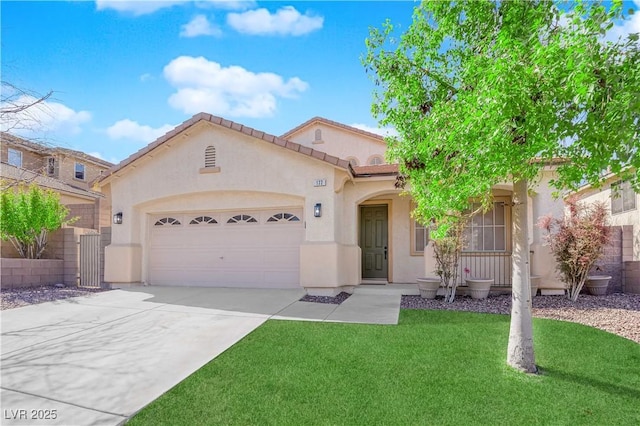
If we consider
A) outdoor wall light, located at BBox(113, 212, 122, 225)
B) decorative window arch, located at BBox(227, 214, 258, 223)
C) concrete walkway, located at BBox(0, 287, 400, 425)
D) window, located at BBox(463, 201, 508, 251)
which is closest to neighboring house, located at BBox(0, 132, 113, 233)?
outdoor wall light, located at BBox(113, 212, 122, 225)

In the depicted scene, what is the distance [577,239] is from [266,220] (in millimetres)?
8411

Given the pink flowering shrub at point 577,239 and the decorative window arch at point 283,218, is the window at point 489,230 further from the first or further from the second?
the decorative window arch at point 283,218

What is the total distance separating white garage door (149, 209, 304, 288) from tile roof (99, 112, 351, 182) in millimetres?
1913

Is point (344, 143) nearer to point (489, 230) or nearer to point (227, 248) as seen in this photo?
point (489, 230)

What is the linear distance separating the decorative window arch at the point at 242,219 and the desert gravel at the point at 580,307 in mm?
5135

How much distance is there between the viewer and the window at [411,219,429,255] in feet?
40.3

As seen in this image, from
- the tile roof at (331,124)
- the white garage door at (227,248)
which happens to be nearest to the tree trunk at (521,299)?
the white garage door at (227,248)

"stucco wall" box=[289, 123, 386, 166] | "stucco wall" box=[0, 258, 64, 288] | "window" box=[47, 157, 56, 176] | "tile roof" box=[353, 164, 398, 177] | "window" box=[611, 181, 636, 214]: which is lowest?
"stucco wall" box=[0, 258, 64, 288]

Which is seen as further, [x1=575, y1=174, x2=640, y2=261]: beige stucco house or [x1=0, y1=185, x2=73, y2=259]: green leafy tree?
[x1=0, y1=185, x2=73, y2=259]: green leafy tree

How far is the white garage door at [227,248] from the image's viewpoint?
11.1 metres

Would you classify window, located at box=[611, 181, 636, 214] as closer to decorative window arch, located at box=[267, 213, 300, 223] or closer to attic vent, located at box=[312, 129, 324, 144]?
decorative window arch, located at box=[267, 213, 300, 223]

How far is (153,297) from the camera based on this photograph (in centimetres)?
986

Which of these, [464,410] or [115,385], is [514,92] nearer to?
[464,410]

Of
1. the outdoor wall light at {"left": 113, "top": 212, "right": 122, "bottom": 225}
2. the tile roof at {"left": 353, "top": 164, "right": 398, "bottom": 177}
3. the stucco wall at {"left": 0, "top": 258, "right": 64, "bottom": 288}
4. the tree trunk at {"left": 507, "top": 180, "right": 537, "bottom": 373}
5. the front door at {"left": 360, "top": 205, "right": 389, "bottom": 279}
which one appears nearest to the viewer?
the tree trunk at {"left": 507, "top": 180, "right": 537, "bottom": 373}
